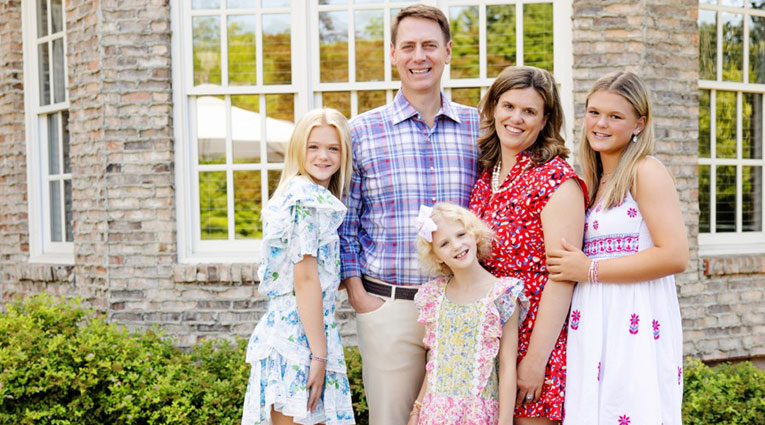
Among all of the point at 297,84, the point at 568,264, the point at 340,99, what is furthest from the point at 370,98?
the point at 568,264

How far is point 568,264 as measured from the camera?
2.23 meters

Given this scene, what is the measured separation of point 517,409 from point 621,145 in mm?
1032

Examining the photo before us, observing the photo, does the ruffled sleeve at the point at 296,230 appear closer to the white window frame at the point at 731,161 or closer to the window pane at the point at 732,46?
the white window frame at the point at 731,161

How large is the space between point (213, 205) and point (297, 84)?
1156 mm

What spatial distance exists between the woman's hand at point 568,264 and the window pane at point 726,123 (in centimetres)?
379

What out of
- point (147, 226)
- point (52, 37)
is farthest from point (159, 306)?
point (52, 37)

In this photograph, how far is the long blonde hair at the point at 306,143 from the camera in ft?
8.52

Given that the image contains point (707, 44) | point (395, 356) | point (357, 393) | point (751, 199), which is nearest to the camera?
point (395, 356)

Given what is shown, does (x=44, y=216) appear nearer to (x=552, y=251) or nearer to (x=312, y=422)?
(x=312, y=422)

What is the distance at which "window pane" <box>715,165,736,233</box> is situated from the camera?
5371mm

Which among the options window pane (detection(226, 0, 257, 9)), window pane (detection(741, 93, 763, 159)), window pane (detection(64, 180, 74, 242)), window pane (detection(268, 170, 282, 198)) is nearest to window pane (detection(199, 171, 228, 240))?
window pane (detection(268, 170, 282, 198))

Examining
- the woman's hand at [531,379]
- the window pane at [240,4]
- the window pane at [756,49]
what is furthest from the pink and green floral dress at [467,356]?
the window pane at [756,49]

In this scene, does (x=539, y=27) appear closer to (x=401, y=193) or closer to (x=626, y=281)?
(x=401, y=193)

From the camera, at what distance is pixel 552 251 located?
88.9 inches
